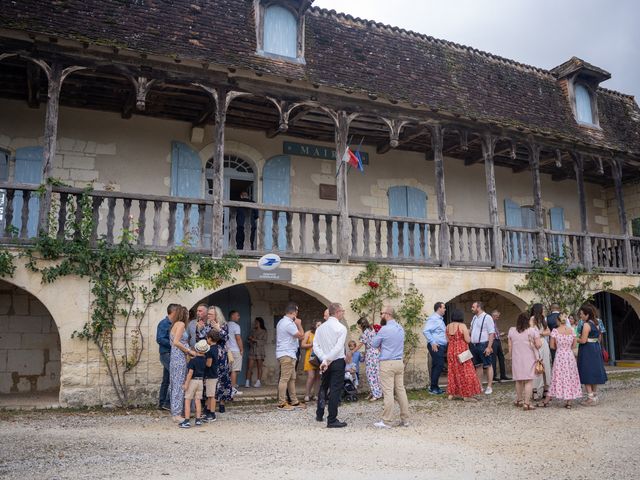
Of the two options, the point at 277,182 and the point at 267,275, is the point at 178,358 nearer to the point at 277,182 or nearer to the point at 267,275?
the point at 267,275

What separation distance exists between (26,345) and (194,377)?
4.44 metres

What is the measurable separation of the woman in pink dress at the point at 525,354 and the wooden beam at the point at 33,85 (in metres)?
7.92

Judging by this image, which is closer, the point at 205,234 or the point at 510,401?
the point at 510,401

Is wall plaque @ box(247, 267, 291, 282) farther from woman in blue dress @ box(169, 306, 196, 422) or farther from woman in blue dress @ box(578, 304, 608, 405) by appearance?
woman in blue dress @ box(578, 304, 608, 405)

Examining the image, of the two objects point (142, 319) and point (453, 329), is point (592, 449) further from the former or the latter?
point (142, 319)

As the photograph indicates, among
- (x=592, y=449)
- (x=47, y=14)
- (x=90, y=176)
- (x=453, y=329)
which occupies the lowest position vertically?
(x=592, y=449)

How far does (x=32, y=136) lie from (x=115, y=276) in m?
3.34

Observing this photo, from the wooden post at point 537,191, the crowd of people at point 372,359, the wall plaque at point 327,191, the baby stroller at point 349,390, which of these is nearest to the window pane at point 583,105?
the wooden post at point 537,191

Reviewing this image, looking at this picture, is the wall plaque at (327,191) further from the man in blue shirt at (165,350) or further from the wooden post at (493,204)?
the man in blue shirt at (165,350)

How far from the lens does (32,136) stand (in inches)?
392

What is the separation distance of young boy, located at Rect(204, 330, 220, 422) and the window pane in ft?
36.1

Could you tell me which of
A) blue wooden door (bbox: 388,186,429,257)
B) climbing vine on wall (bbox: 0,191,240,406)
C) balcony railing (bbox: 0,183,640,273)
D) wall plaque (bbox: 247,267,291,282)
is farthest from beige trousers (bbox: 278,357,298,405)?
blue wooden door (bbox: 388,186,429,257)

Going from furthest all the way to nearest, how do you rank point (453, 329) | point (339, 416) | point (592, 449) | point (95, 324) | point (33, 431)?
point (453, 329), point (95, 324), point (339, 416), point (33, 431), point (592, 449)

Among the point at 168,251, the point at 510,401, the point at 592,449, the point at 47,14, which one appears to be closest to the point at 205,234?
the point at 168,251
